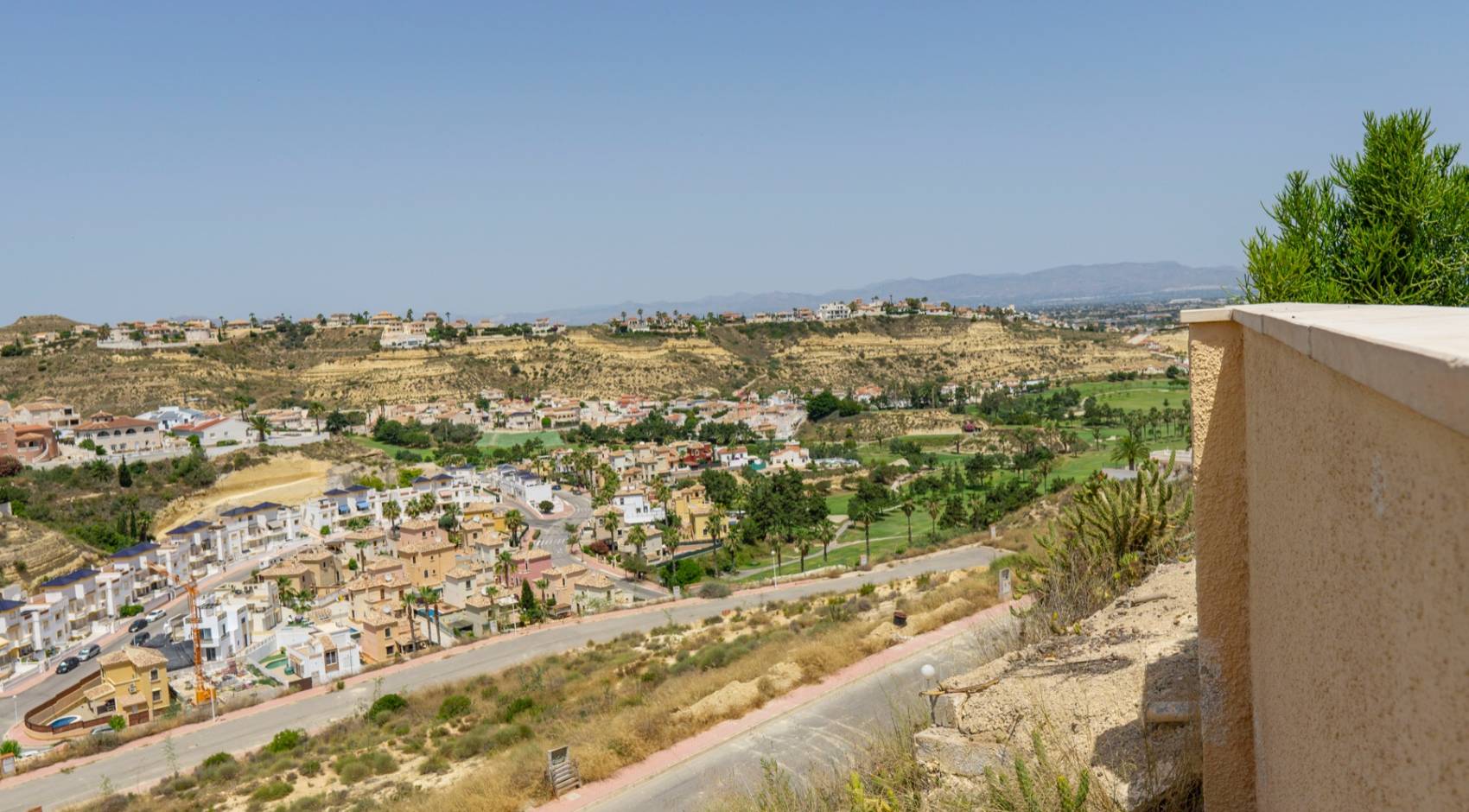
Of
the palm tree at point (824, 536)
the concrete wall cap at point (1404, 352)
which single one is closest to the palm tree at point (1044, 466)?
the palm tree at point (824, 536)

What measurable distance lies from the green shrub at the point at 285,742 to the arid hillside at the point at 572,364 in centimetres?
6943

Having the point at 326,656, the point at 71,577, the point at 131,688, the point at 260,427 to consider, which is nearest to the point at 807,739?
the point at 326,656

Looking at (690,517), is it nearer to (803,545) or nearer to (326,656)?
(803,545)

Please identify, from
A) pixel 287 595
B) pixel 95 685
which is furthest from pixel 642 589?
pixel 95 685

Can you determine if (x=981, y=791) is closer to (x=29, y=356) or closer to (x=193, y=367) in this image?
(x=193, y=367)

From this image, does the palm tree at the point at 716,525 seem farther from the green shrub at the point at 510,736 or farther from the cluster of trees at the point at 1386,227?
the cluster of trees at the point at 1386,227

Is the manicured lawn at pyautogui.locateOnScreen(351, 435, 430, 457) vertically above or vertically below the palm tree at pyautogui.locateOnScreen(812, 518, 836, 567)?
above

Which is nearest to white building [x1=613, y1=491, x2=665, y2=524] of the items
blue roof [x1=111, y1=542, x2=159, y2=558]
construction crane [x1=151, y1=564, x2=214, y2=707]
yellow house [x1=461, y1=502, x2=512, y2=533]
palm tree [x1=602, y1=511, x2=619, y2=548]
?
palm tree [x1=602, y1=511, x2=619, y2=548]

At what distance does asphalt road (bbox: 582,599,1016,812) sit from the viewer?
7.52 m

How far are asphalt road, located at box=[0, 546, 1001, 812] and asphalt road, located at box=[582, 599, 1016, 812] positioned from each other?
1152 cm

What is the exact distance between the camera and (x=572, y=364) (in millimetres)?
103000

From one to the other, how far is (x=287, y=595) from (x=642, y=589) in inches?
587

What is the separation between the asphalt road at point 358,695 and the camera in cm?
1788

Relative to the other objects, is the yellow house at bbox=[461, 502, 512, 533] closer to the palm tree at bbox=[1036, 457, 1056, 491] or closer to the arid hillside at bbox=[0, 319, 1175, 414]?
the palm tree at bbox=[1036, 457, 1056, 491]
